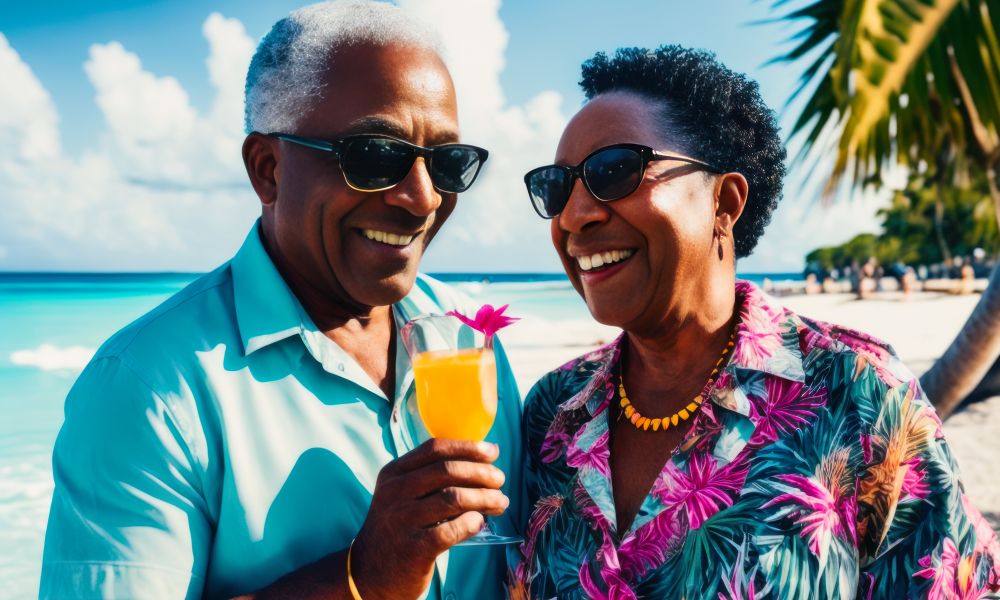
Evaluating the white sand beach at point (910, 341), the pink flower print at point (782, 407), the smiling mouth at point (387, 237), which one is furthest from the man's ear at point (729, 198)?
the white sand beach at point (910, 341)

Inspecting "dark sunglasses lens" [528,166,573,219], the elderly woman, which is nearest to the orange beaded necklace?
the elderly woman

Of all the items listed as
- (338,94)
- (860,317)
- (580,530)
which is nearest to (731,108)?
(338,94)

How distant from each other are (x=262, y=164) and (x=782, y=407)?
5.42ft

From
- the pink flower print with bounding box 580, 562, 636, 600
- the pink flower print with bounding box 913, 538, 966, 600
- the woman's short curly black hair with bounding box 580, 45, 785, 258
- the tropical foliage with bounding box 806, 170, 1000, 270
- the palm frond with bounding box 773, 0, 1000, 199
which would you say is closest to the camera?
the pink flower print with bounding box 913, 538, 966, 600

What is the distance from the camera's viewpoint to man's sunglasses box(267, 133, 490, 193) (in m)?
2.16

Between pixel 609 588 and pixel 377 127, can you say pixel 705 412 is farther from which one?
pixel 377 127

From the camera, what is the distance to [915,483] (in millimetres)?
1864

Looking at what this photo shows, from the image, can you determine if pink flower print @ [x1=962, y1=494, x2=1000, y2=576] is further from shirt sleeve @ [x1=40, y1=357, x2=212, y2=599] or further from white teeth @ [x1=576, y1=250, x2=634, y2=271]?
shirt sleeve @ [x1=40, y1=357, x2=212, y2=599]

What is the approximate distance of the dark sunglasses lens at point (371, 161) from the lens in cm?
216

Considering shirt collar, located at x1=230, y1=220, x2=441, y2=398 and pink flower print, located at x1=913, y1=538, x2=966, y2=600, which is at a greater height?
shirt collar, located at x1=230, y1=220, x2=441, y2=398

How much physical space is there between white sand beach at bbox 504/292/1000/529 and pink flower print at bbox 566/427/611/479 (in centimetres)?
230

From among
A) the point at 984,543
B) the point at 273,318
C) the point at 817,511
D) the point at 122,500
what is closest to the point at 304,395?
the point at 273,318

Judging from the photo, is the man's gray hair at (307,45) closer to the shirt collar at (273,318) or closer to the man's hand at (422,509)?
the shirt collar at (273,318)

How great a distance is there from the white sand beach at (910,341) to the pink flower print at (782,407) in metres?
2.16
